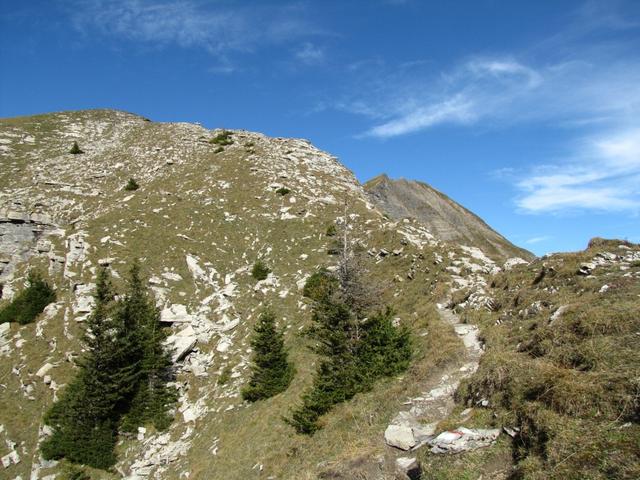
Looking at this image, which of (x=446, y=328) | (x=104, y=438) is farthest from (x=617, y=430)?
(x=104, y=438)

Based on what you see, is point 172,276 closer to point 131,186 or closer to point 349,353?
point 131,186

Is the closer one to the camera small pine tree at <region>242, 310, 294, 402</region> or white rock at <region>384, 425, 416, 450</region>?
white rock at <region>384, 425, 416, 450</region>

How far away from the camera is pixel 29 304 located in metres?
30.6

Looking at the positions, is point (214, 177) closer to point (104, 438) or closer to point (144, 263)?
point (144, 263)

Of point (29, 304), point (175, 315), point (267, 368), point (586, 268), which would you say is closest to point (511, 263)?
point (586, 268)

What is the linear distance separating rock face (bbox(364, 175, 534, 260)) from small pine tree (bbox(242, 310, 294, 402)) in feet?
233

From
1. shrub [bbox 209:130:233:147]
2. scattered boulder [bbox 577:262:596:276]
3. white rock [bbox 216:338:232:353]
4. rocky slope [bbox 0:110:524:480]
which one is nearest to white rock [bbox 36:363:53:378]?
rocky slope [bbox 0:110:524:480]

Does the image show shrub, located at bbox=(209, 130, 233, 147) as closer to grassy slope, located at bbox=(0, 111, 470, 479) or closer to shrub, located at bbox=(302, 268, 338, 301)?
grassy slope, located at bbox=(0, 111, 470, 479)

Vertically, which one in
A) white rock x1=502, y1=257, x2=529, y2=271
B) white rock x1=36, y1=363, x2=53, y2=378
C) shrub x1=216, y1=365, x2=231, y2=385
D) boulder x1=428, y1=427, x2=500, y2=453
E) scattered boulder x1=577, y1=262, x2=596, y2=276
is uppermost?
white rock x1=502, y1=257, x2=529, y2=271

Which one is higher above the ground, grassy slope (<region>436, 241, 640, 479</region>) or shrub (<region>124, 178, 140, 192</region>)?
shrub (<region>124, 178, 140, 192</region>)

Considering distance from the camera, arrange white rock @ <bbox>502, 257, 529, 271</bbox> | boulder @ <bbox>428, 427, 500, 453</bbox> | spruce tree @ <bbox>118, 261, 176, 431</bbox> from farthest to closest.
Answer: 1. white rock @ <bbox>502, 257, 529, 271</bbox>
2. spruce tree @ <bbox>118, 261, 176, 431</bbox>
3. boulder @ <bbox>428, 427, 500, 453</bbox>

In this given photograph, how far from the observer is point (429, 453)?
1079 cm

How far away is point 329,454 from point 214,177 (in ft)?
126

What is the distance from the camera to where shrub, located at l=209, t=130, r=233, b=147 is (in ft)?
186
